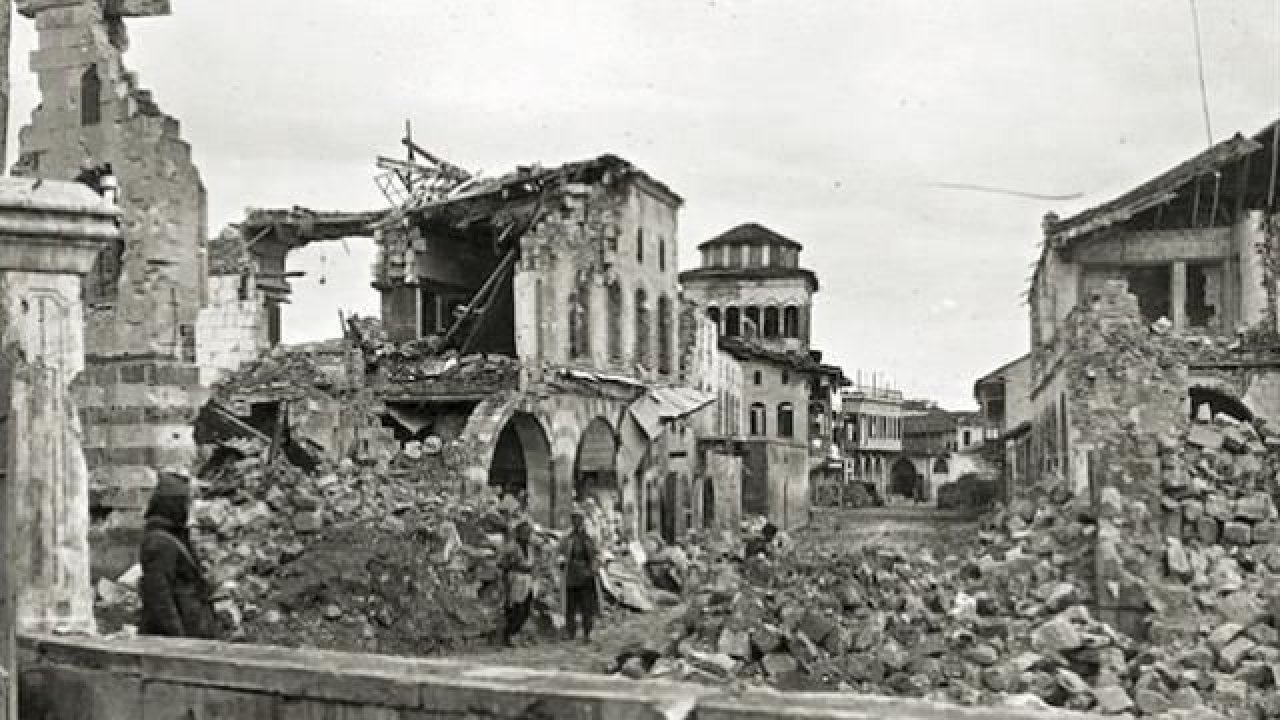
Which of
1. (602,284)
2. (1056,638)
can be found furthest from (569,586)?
(602,284)

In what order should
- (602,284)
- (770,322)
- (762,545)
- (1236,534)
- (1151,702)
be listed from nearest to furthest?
(1151,702) → (1236,534) → (762,545) → (602,284) → (770,322)

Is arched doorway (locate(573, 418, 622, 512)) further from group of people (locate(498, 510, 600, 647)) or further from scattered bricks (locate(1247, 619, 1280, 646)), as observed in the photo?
scattered bricks (locate(1247, 619, 1280, 646))

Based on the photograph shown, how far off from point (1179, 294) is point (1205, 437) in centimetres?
849

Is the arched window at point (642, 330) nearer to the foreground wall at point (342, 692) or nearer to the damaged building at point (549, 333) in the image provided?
the damaged building at point (549, 333)

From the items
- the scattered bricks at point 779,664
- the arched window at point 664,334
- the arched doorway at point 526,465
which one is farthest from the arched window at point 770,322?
the scattered bricks at point 779,664

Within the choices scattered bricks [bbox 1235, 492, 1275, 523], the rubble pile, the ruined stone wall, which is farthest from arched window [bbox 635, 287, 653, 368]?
scattered bricks [bbox 1235, 492, 1275, 523]

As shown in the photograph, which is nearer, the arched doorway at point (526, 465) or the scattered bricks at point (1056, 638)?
the scattered bricks at point (1056, 638)

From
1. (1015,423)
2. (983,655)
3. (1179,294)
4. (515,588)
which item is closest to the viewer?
(983,655)

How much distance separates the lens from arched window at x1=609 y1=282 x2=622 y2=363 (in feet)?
99.1

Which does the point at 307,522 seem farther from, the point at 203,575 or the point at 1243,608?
the point at 1243,608

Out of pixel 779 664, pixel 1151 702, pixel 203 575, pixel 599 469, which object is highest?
pixel 599 469

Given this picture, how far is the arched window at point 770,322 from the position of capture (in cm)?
5919

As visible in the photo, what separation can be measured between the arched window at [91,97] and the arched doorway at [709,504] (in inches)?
671

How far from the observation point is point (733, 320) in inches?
2339
